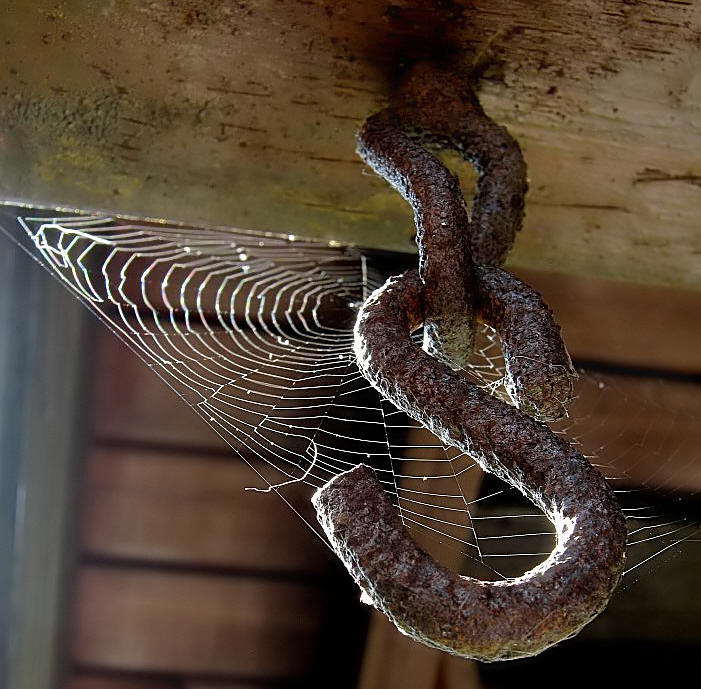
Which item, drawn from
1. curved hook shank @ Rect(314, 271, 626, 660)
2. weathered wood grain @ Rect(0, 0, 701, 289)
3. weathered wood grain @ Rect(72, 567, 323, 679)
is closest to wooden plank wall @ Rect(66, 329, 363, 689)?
weathered wood grain @ Rect(72, 567, 323, 679)

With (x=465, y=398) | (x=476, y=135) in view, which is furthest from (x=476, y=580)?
(x=476, y=135)

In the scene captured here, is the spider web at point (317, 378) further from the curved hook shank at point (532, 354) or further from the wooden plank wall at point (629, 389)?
the curved hook shank at point (532, 354)

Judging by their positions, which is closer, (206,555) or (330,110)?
(330,110)

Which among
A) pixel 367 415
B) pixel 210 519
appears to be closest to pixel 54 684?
pixel 210 519

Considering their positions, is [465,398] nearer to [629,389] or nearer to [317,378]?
[317,378]

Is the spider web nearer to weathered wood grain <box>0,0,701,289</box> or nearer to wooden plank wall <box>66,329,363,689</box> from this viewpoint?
wooden plank wall <box>66,329,363,689</box>

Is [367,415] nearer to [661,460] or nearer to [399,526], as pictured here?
[661,460]
